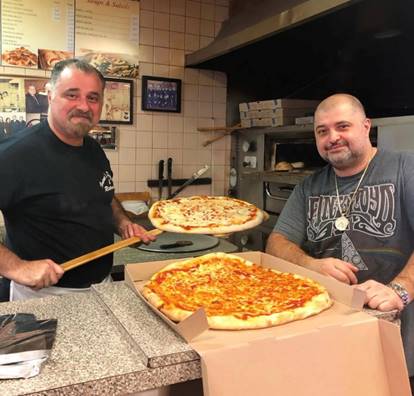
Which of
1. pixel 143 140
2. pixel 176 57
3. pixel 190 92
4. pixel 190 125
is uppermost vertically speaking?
pixel 176 57

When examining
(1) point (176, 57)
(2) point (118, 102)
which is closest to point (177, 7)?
(1) point (176, 57)

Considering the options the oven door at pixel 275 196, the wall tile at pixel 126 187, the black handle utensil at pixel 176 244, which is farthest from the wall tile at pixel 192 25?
the black handle utensil at pixel 176 244

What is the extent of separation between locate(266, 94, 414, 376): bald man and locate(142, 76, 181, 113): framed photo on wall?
175cm

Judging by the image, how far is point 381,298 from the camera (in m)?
1.07

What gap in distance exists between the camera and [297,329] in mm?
916

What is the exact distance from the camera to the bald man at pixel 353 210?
1445 mm

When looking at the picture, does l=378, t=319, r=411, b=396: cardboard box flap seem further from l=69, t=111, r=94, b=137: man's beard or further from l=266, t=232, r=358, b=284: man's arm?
l=69, t=111, r=94, b=137: man's beard

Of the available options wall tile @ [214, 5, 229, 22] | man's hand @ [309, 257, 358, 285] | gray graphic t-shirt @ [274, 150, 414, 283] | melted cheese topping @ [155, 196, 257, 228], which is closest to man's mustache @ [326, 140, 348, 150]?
gray graphic t-shirt @ [274, 150, 414, 283]

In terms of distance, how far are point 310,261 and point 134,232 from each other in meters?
0.65

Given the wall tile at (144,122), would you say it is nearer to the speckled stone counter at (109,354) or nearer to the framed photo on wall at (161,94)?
the framed photo on wall at (161,94)

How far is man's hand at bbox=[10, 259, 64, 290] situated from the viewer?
1.20 metres

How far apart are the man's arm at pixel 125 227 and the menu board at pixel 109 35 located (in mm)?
1521

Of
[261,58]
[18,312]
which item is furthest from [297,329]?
[261,58]

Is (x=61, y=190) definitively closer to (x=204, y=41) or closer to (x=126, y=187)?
(x=126, y=187)
